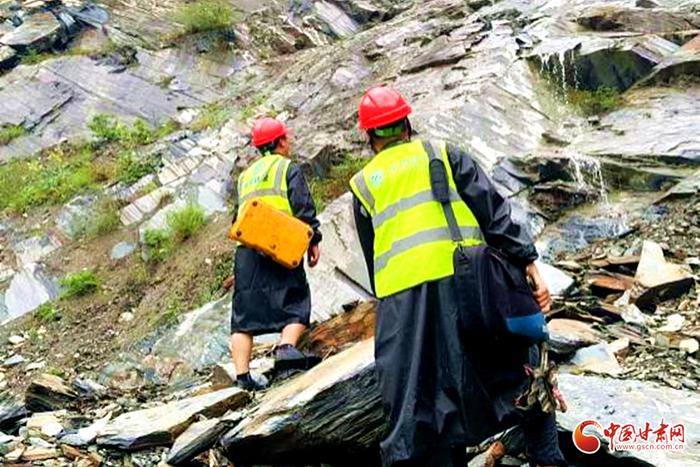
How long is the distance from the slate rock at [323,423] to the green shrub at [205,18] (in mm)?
12485

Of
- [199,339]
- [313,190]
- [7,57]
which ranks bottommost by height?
[199,339]

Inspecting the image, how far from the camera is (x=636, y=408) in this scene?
3.13 metres

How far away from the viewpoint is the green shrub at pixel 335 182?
25.5ft

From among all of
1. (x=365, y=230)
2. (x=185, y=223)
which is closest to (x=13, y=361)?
(x=185, y=223)

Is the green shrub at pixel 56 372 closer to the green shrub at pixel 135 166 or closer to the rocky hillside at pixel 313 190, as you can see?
the rocky hillside at pixel 313 190

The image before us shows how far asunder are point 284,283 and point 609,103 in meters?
5.40

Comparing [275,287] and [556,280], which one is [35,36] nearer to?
[275,287]

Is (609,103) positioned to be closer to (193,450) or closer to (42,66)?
(193,450)

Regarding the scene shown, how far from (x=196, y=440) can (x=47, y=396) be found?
5.82ft

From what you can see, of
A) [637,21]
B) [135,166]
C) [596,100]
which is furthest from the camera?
[135,166]

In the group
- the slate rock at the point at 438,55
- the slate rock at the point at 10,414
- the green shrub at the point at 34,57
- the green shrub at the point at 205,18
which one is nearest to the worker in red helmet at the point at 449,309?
the slate rock at the point at 10,414

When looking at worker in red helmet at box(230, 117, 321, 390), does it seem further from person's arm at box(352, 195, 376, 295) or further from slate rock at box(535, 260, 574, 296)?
slate rock at box(535, 260, 574, 296)

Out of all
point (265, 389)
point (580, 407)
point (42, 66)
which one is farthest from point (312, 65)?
point (580, 407)

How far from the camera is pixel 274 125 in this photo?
472 cm
